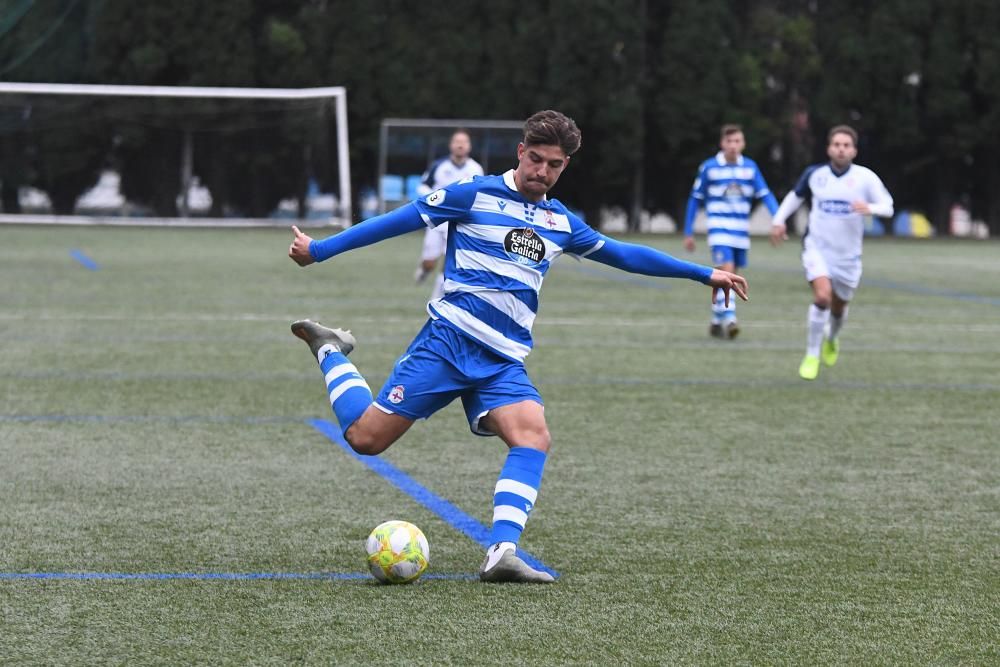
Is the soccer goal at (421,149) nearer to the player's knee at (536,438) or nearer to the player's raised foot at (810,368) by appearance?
the player's raised foot at (810,368)

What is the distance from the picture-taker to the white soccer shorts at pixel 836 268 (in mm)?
13250

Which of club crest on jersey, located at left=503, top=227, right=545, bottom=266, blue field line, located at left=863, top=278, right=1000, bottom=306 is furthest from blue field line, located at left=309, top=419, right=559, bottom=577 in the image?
blue field line, located at left=863, top=278, right=1000, bottom=306

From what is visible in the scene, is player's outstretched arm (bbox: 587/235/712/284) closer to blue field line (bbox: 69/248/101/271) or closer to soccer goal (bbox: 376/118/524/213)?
blue field line (bbox: 69/248/101/271)

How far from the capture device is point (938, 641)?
4.82 metres

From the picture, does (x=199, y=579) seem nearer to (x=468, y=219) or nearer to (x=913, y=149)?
(x=468, y=219)

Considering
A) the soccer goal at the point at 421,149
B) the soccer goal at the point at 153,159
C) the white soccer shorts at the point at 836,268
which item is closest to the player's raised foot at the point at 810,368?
the white soccer shorts at the point at 836,268

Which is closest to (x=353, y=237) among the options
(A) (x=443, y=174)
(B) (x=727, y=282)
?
(B) (x=727, y=282)

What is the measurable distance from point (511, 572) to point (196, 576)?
107 centimetres

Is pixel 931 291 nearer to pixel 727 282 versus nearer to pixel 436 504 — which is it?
pixel 436 504

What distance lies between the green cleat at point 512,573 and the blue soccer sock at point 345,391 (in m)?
0.84

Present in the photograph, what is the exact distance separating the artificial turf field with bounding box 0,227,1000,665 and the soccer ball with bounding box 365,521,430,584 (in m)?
0.07

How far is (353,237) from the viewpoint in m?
5.71

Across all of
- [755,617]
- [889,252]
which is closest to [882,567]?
[755,617]

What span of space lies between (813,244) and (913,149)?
44.8 metres
